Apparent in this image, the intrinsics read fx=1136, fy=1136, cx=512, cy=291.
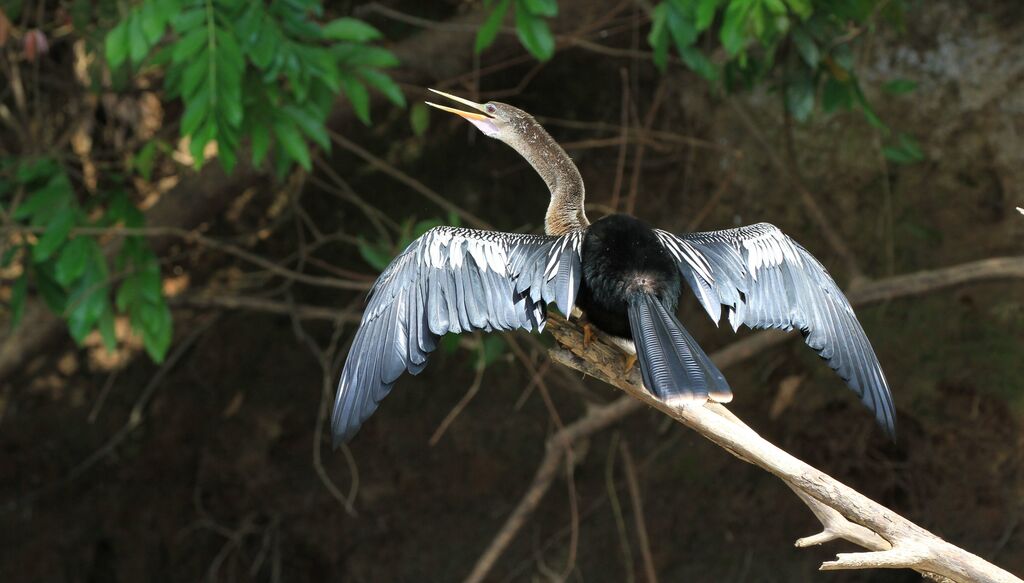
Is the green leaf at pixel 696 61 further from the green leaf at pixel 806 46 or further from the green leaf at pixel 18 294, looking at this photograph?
the green leaf at pixel 18 294

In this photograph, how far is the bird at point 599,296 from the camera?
2.19 metres

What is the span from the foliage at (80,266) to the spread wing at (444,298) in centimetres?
109

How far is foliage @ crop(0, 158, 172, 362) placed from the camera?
3.19 metres

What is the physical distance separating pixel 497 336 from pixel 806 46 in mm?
1269

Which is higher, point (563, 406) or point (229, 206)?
point (229, 206)

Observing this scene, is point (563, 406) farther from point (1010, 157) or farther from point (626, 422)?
point (1010, 157)

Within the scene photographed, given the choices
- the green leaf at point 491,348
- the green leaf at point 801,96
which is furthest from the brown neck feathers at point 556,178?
the green leaf at point 801,96

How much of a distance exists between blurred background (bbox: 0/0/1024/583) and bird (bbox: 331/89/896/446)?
47.2 inches

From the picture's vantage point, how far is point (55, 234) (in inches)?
124

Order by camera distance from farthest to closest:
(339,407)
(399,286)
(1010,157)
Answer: (1010,157) → (399,286) → (339,407)

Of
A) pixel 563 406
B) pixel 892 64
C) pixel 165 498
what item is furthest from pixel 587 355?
pixel 165 498

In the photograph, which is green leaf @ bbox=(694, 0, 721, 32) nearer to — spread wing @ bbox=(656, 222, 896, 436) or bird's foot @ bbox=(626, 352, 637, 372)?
spread wing @ bbox=(656, 222, 896, 436)

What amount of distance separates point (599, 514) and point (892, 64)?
6.48 feet

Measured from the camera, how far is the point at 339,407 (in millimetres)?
2213
